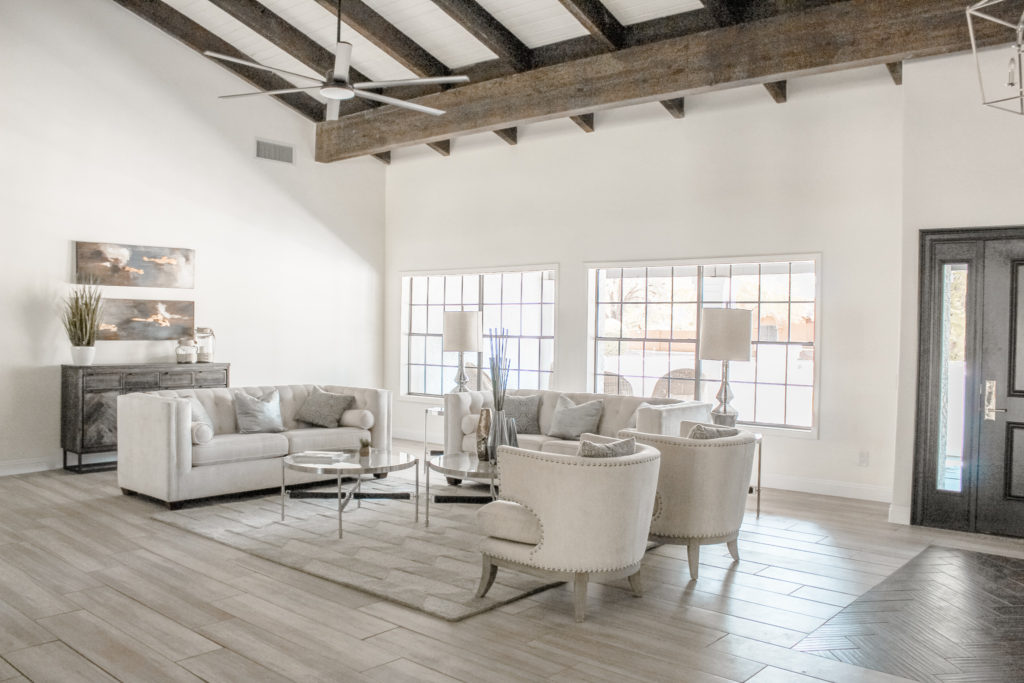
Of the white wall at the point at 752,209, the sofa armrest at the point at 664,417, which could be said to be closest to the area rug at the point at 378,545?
the sofa armrest at the point at 664,417

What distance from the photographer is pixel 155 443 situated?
6.08 meters

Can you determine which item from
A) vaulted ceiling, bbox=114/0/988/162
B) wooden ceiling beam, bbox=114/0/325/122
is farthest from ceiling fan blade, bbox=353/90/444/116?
wooden ceiling beam, bbox=114/0/325/122

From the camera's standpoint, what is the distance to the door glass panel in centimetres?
584

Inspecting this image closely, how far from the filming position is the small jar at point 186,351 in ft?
27.2

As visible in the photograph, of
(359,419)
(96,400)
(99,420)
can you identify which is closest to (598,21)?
(359,419)

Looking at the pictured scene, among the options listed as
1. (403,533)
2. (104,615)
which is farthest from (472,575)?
(104,615)

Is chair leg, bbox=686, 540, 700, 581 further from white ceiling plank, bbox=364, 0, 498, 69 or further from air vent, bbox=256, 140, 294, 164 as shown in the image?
air vent, bbox=256, 140, 294, 164

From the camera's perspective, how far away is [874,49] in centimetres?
566

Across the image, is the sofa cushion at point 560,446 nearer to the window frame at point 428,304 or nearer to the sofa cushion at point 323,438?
the sofa cushion at point 323,438

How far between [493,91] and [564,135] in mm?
1227

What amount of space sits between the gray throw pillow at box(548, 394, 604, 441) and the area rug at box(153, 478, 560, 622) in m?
1.13

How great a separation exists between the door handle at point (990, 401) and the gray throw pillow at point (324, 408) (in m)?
5.16

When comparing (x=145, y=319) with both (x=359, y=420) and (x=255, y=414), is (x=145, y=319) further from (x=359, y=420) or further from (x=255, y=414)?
(x=359, y=420)

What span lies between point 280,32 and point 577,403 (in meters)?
4.74
